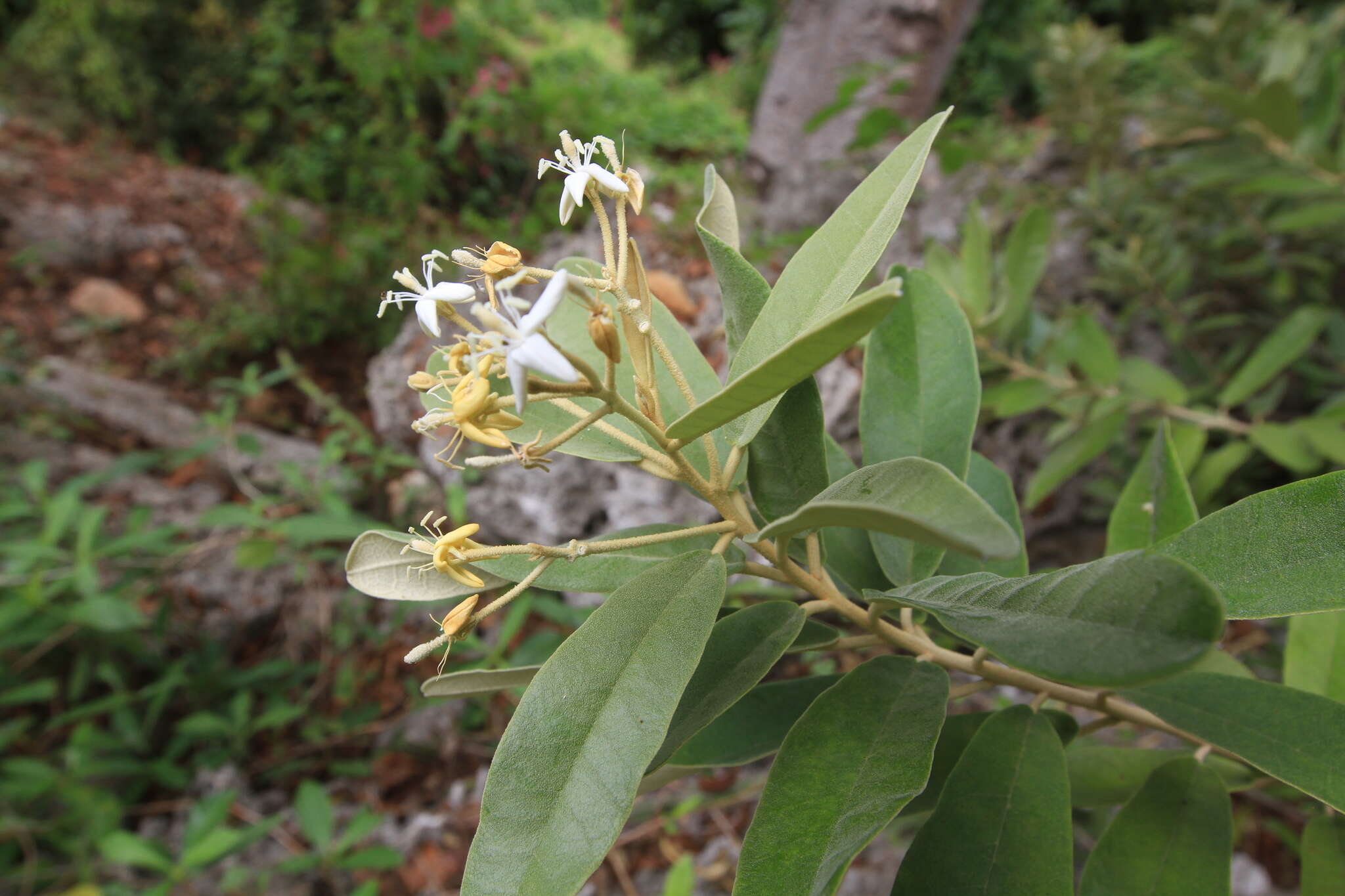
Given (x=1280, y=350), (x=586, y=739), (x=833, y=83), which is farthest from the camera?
(x=833, y=83)

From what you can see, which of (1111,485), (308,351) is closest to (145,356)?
(308,351)

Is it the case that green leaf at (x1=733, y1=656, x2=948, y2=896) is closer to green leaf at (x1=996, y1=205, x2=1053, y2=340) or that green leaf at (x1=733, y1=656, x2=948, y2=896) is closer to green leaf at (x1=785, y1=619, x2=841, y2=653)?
green leaf at (x1=785, y1=619, x2=841, y2=653)

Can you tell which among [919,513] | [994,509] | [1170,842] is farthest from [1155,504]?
[919,513]

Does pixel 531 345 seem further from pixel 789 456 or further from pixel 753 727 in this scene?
pixel 753 727

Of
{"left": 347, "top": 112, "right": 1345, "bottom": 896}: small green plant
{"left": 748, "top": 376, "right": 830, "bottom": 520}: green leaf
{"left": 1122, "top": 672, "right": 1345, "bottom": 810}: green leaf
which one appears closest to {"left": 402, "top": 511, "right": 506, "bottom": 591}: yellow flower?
{"left": 347, "top": 112, "right": 1345, "bottom": 896}: small green plant

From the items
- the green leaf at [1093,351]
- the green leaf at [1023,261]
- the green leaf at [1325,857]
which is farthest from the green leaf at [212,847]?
the green leaf at [1093,351]

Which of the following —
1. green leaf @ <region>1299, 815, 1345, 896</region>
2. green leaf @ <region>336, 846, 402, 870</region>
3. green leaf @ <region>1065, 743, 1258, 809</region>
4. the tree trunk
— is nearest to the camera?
green leaf @ <region>1299, 815, 1345, 896</region>

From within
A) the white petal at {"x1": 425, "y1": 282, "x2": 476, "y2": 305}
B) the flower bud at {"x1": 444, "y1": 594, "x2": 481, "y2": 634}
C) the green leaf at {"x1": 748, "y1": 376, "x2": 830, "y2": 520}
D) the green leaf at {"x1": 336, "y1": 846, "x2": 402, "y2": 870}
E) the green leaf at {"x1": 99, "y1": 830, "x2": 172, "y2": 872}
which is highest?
the white petal at {"x1": 425, "y1": 282, "x2": 476, "y2": 305}

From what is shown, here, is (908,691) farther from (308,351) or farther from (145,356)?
(145,356)
